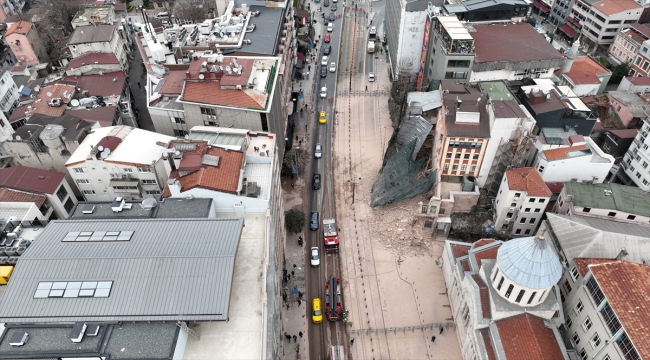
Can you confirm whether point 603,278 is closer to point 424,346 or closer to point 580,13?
point 424,346

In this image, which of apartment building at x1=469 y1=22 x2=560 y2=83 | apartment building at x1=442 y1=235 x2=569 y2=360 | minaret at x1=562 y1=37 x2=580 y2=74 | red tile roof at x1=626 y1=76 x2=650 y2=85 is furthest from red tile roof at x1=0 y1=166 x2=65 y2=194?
red tile roof at x1=626 y1=76 x2=650 y2=85

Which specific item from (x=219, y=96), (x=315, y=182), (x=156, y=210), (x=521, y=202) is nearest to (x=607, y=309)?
(x=521, y=202)

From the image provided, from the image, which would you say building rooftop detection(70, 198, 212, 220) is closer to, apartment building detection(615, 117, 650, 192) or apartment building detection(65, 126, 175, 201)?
apartment building detection(65, 126, 175, 201)

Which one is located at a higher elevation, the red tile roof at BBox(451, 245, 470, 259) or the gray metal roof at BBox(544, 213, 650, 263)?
the gray metal roof at BBox(544, 213, 650, 263)

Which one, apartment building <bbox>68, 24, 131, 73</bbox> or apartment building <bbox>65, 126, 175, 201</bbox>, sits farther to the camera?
apartment building <bbox>68, 24, 131, 73</bbox>

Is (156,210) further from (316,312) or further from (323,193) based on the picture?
(323,193)

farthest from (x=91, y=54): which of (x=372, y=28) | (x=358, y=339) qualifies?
(x=358, y=339)
